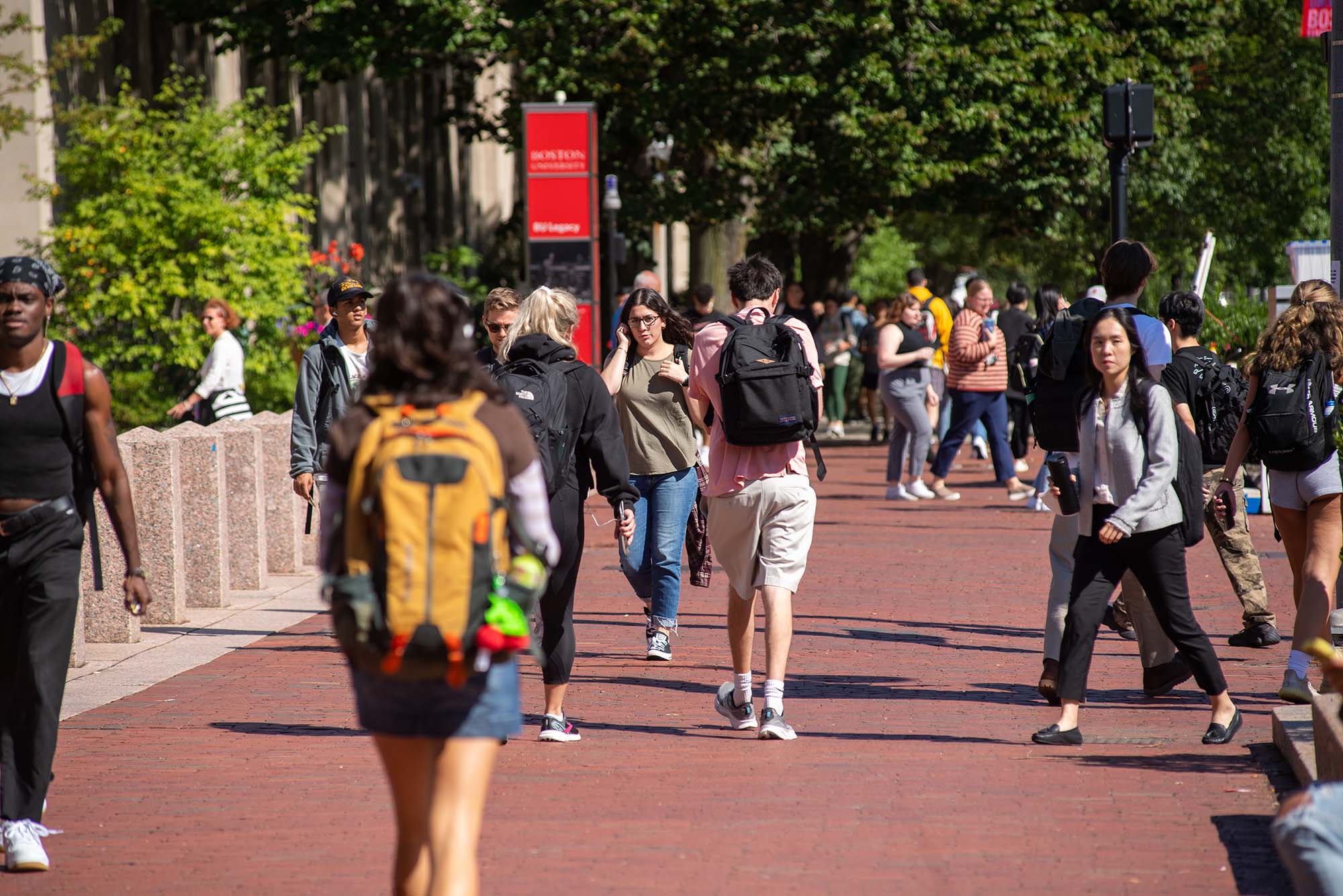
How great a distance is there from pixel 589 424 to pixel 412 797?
3254 millimetres

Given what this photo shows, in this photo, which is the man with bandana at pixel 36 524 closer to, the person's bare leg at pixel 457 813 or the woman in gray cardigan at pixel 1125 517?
the person's bare leg at pixel 457 813

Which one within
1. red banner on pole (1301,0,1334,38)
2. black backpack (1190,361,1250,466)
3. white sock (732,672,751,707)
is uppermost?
red banner on pole (1301,0,1334,38)

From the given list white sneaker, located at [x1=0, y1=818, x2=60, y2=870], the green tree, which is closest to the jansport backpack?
white sneaker, located at [x1=0, y1=818, x2=60, y2=870]

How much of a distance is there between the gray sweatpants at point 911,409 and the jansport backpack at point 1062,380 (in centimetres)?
884

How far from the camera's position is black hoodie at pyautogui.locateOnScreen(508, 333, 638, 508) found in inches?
274

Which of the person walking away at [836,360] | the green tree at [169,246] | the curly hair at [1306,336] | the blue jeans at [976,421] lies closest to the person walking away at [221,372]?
the green tree at [169,246]

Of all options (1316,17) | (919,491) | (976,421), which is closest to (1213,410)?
(1316,17)

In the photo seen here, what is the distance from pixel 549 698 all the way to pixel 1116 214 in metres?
6.67

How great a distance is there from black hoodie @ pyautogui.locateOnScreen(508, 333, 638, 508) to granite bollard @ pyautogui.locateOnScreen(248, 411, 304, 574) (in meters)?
5.72

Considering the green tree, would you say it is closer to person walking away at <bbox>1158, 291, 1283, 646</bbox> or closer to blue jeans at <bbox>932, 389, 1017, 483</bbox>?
blue jeans at <bbox>932, 389, 1017, 483</bbox>

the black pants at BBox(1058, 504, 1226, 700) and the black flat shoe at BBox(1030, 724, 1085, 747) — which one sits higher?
the black pants at BBox(1058, 504, 1226, 700)

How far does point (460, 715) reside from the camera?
13.0 ft

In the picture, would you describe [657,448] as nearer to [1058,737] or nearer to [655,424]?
[655,424]

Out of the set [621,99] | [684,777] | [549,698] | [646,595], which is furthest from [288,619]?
[621,99]
